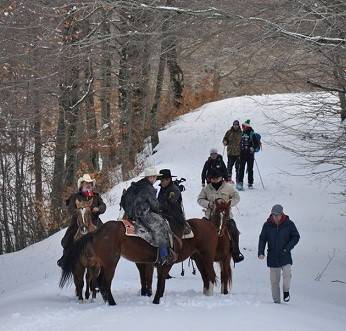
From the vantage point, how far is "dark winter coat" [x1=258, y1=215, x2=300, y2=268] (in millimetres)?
10438

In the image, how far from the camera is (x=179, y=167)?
2556 centimetres

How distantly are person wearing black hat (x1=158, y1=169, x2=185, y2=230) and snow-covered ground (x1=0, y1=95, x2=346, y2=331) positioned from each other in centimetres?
126

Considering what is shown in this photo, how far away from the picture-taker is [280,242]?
A: 10469mm

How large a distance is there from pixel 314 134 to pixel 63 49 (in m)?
5.39

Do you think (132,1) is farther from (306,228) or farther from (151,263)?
(306,228)

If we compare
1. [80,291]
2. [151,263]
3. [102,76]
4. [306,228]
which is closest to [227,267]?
[151,263]

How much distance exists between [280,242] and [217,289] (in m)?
2.21

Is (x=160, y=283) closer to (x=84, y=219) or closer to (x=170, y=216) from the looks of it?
(x=170, y=216)

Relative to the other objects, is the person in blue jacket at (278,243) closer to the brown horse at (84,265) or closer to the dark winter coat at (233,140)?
the brown horse at (84,265)

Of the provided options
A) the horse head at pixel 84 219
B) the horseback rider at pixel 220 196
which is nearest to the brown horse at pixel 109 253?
the horse head at pixel 84 219

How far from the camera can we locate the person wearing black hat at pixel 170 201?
1042 centimetres

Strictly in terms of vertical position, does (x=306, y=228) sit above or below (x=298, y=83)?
below

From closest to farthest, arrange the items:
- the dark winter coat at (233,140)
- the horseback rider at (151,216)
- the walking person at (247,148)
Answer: the horseback rider at (151,216) < the walking person at (247,148) < the dark winter coat at (233,140)

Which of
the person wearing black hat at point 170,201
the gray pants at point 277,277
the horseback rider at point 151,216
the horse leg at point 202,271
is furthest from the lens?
the horse leg at point 202,271
